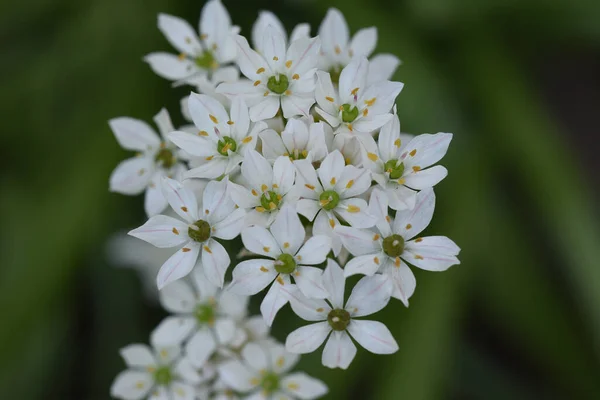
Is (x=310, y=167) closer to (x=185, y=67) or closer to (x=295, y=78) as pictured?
(x=295, y=78)

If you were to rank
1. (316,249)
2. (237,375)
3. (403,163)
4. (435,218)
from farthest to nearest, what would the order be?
(435,218)
(237,375)
(403,163)
(316,249)


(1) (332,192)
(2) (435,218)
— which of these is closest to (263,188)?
(1) (332,192)

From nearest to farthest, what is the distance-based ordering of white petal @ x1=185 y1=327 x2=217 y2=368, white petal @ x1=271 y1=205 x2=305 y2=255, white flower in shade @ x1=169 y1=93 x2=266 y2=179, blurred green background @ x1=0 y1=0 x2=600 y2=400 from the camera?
white petal @ x1=271 y1=205 x2=305 y2=255 < white flower in shade @ x1=169 y1=93 x2=266 y2=179 < white petal @ x1=185 y1=327 x2=217 y2=368 < blurred green background @ x1=0 y1=0 x2=600 y2=400

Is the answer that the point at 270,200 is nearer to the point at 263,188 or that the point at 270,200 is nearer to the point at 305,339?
the point at 263,188

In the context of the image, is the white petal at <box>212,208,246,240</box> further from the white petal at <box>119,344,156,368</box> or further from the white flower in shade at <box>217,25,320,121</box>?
the white petal at <box>119,344,156,368</box>

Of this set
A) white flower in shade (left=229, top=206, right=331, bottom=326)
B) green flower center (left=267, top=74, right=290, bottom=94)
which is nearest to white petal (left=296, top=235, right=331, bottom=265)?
white flower in shade (left=229, top=206, right=331, bottom=326)
